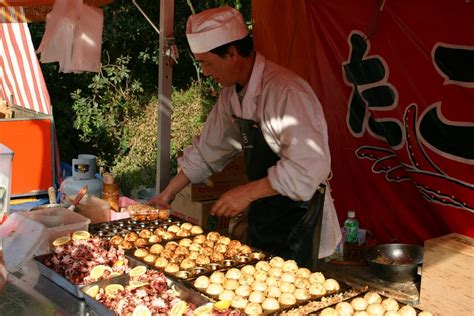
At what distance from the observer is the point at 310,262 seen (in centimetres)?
293

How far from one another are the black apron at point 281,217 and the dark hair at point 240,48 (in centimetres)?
→ 35

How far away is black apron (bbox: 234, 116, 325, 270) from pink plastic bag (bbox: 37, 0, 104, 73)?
1.29m

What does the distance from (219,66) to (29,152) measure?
144 inches

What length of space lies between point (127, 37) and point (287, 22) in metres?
5.16

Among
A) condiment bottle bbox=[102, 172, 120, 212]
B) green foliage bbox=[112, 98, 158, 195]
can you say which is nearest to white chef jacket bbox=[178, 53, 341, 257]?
condiment bottle bbox=[102, 172, 120, 212]

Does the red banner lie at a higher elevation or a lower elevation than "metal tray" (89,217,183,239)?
higher

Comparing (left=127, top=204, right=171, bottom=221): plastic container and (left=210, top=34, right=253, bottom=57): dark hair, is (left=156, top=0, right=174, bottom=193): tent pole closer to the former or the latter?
(left=127, top=204, right=171, bottom=221): plastic container

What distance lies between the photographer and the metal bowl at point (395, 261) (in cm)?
382

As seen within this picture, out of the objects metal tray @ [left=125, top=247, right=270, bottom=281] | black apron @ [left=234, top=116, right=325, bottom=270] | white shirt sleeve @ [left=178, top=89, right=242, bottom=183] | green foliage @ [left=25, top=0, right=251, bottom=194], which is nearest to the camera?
metal tray @ [left=125, top=247, right=270, bottom=281]

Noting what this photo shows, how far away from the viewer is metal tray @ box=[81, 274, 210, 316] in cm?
182

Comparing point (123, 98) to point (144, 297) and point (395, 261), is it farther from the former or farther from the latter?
point (144, 297)

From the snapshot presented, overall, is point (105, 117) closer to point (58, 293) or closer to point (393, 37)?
point (393, 37)

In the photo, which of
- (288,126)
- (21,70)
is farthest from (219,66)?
(21,70)

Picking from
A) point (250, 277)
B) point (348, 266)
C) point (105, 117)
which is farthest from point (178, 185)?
point (105, 117)
